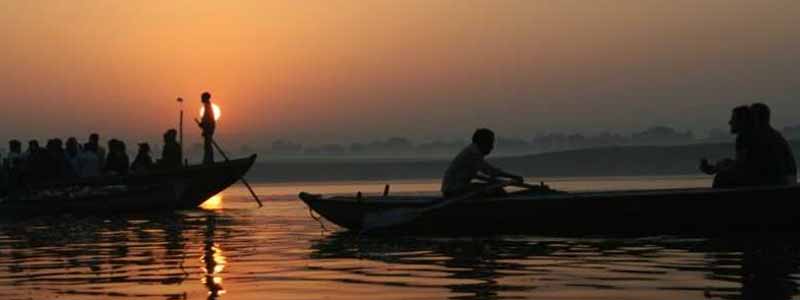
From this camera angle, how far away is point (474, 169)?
64.2 feet

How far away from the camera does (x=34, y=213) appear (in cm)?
3008

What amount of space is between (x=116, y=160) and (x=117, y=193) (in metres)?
1.05

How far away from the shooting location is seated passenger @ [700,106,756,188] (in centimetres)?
1722

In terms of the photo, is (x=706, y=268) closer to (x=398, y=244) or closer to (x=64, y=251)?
(x=398, y=244)

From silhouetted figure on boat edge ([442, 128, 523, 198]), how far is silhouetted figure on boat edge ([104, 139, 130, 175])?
13.4m

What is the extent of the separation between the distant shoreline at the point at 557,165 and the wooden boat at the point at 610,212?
82.8 metres

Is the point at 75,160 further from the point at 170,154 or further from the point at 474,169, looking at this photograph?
the point at 474,169

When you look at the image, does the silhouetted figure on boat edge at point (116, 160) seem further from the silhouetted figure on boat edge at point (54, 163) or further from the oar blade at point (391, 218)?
the oar blade at point (391, 218)

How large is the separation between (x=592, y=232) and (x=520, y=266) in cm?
471

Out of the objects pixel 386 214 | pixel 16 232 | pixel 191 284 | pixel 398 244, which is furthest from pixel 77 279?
pixel 16 232

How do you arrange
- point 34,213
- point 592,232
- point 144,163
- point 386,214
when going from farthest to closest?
point 144,163 < point 34,213 < point 386,214 < point 592,232

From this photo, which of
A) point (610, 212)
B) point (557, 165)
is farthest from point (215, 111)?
point (557, 165)

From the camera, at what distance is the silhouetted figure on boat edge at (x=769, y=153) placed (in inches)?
674

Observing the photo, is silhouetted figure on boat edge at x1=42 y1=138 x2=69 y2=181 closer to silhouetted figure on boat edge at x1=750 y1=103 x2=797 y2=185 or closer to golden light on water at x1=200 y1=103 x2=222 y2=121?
golden light on water at x1=200 y1=103 x2=222 y2=121
